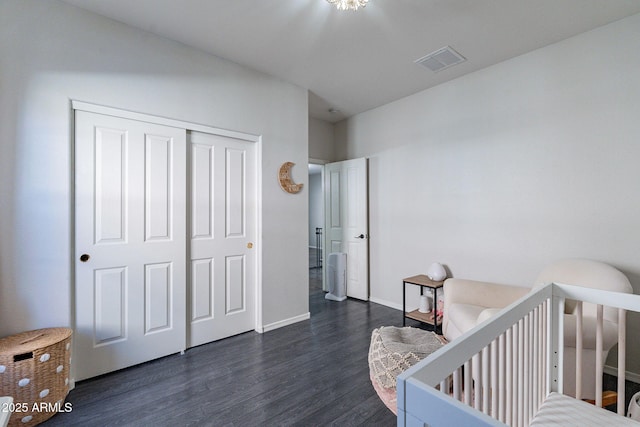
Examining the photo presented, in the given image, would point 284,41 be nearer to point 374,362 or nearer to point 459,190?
point 459,190

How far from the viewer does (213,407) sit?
5.81 ft

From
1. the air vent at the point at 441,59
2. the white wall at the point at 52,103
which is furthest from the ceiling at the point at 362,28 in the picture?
the white wall at the point at 52,103

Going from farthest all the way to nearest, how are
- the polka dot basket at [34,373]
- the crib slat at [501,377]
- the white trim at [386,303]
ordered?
the white trim at [386,303] → the polka dot basket at [34,373] → the crib slat at [501,377]

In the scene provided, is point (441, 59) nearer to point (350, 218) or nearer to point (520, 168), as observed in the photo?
point (520, 168)

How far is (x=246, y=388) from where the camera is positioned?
77.2 inches

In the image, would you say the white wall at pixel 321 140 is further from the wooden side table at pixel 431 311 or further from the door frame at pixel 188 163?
the wooden side table at pixel 431 311

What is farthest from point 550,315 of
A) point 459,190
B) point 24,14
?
point 24,14

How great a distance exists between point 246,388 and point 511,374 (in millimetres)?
1661

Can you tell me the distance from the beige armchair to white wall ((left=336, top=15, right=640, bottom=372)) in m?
0.33

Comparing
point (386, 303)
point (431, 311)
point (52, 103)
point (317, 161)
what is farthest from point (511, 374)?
point (317, 161)

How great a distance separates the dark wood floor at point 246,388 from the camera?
167cm

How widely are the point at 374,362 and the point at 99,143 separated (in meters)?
2.41

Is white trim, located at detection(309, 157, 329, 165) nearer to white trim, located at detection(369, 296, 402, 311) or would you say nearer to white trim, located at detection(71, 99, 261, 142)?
white trim, located at detection(71, 99, 261, 142)

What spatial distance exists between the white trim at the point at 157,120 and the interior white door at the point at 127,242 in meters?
0.04
